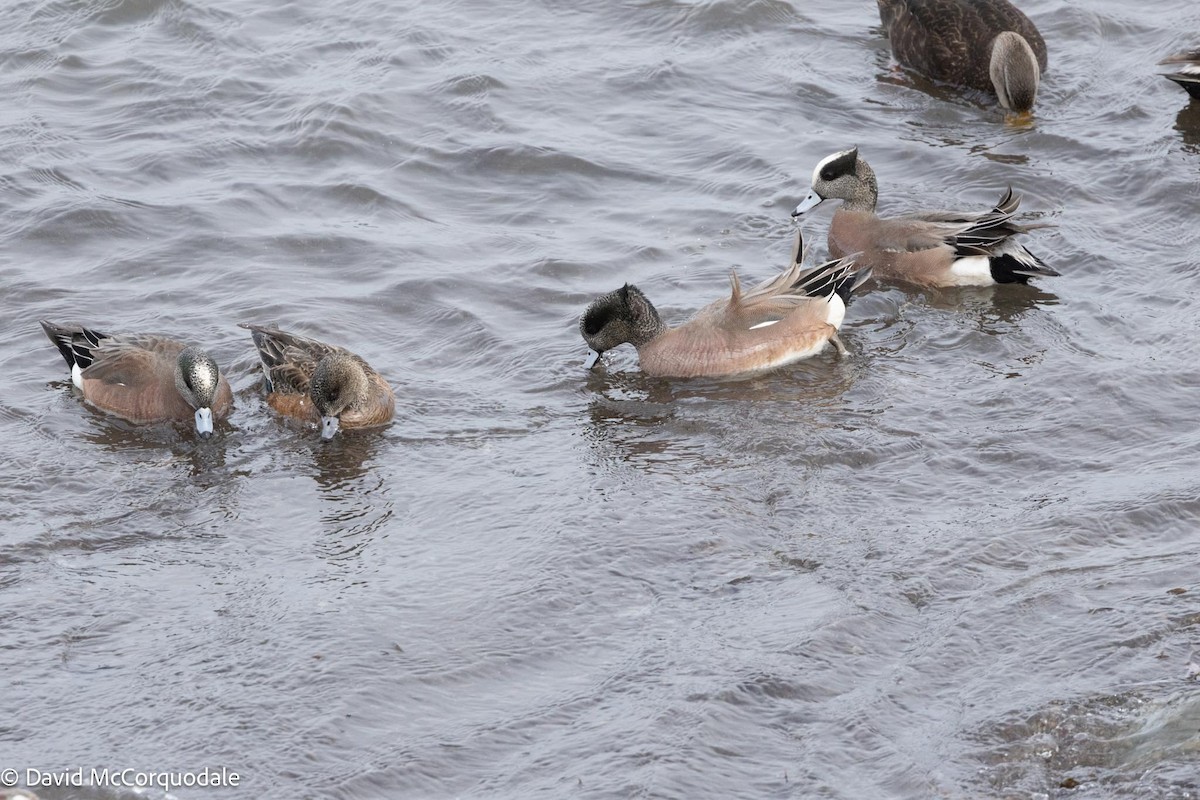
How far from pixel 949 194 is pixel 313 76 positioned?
5.43m

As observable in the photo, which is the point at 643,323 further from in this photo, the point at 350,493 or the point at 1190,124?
the point at 1190,124

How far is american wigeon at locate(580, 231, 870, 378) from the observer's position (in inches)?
332

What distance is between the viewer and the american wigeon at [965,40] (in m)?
11.9

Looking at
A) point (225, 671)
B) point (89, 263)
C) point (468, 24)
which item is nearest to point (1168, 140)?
point (468, 24)

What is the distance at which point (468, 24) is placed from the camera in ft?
45.0

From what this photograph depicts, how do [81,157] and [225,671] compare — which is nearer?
[225,671]

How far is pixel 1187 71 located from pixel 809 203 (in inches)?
142

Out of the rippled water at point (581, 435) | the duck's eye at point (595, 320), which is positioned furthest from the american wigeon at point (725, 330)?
the rippled water at point (581, 435)

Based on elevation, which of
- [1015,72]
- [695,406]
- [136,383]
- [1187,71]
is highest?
[1015,72]

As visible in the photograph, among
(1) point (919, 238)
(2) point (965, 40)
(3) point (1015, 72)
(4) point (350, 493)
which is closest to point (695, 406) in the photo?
(4) point (350, 493)

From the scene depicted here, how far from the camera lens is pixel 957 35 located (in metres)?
12.3

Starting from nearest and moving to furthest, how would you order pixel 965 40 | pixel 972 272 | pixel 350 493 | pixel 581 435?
pixel 350 493 < pixel 581 435 < pixel 972 272 < pixel 965 40

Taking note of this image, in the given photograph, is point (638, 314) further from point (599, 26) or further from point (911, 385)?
point (599, 26)

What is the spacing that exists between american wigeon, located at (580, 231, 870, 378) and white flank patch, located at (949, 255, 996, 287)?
1.14m
